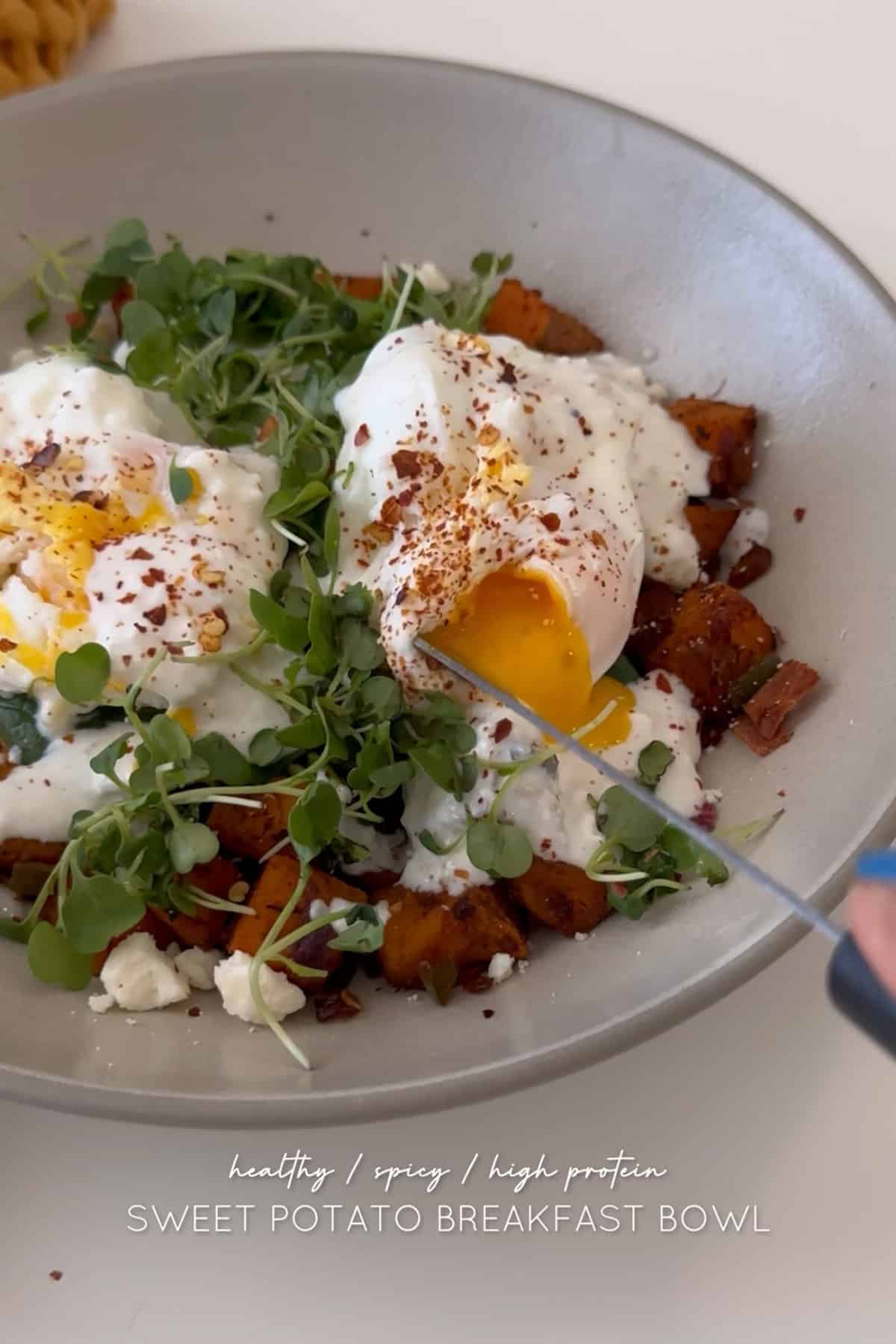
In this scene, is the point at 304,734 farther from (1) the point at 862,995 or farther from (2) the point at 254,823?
(1) the point at 862,995

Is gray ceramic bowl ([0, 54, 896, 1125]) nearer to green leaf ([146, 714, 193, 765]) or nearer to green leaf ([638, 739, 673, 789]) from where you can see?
green leaf ([638, 739, 673, 789])

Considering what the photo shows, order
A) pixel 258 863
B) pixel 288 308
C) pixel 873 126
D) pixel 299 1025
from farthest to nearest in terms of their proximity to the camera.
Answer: pixel 873 126 → pixel 288 308 → pixel 258 863 → pixel 299 1025

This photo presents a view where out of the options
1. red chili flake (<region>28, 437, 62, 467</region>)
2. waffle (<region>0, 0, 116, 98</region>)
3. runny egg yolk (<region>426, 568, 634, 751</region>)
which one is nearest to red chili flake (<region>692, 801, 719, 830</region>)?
runny egg yolk (<region>426, 568, 634, 751</region>)

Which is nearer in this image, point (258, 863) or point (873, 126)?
point (258, 863)

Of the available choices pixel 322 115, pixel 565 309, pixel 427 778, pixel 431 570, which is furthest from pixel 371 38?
pixel 427 778

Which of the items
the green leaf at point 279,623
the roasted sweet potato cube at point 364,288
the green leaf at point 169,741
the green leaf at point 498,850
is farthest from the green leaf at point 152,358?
the green leaf at point 498,850

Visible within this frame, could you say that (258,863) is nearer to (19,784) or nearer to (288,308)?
(19,784)
